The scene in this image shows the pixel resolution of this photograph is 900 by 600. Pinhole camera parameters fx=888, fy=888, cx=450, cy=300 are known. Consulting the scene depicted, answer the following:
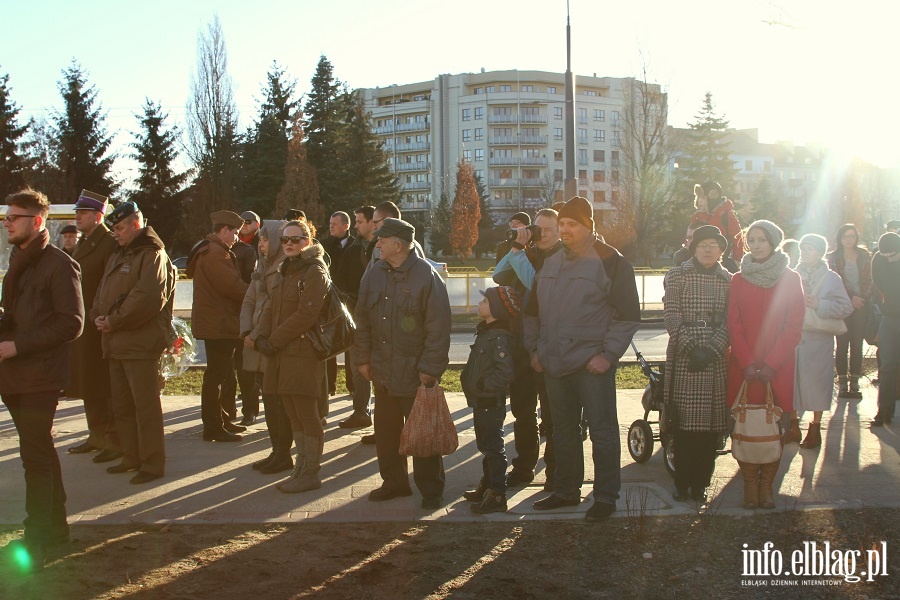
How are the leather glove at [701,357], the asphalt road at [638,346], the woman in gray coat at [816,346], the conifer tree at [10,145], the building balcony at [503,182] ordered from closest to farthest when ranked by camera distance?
1. the leather glove at [701,357]
2. the woman in gray coat at [816,346]
3. the asphalt road at [638,346]
4. the conifer tree at [10,145]
5. the building balcony at [503,182]

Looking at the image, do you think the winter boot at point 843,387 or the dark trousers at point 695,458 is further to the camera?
the winter boot at point 843,387

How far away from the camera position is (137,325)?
22.4ft

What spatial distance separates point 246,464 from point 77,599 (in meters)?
3.03

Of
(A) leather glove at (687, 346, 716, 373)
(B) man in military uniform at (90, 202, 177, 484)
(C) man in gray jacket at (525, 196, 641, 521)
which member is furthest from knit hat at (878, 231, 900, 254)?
(B) man in military uniform at (90, 202, 177, 484)

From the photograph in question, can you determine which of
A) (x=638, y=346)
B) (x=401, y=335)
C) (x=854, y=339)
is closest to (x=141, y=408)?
(x=401, y=335)

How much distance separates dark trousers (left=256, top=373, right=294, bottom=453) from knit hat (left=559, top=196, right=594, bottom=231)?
286 cm

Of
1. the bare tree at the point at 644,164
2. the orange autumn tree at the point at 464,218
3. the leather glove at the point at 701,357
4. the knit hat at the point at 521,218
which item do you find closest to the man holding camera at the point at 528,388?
the knit hat at the point at 521,218

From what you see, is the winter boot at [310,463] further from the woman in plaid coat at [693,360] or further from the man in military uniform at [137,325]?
the woman in plaid coat at [693,360]

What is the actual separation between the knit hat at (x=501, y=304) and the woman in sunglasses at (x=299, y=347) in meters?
1.32

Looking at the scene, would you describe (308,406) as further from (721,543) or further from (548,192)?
(548,192)

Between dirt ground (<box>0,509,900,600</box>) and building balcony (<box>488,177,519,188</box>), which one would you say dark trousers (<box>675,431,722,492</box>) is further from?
building balcony (<box>488,177,519,188</box>)

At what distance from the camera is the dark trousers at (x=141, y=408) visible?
688 centimetres

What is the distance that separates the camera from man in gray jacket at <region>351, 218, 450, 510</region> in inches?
243

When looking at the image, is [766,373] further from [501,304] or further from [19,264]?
[19,264]
